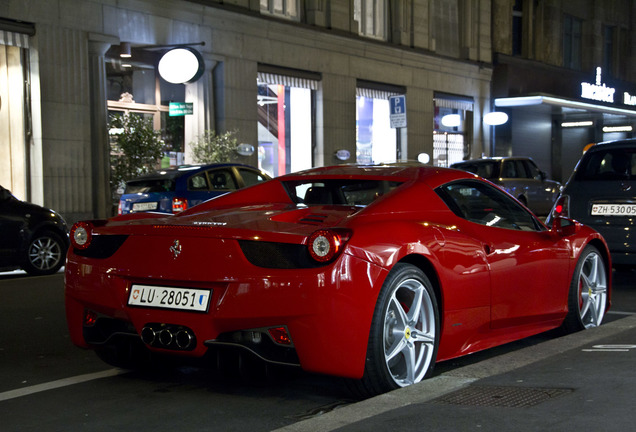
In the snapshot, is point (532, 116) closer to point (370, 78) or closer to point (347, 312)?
point (370, 78)

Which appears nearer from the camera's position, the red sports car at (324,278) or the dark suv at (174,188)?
the red sports car at (324,278)

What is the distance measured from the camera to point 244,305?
15.1ft

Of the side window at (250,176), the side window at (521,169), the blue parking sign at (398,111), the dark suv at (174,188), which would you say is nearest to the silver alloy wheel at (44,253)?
the dark suv at (174,188)

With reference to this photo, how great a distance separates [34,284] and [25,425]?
7203 mm

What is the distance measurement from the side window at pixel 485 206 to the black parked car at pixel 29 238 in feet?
26.0

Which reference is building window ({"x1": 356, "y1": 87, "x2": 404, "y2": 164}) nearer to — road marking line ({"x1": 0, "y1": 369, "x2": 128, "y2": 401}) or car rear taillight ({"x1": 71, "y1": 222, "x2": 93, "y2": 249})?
road marking line ({"x1": 0, "y1": 369, "x2": 128, "y2": 401})

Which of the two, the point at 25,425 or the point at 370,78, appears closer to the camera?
the point at 25,425

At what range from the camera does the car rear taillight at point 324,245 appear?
455 cm

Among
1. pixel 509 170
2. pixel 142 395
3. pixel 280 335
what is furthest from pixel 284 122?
pixel 280 335

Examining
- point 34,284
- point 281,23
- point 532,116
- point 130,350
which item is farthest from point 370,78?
point 130,350

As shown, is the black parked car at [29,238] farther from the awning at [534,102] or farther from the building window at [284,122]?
the awning at [534,102]

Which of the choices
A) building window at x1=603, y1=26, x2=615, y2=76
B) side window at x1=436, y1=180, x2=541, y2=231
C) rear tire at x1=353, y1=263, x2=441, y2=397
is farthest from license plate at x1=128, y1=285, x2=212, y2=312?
building window at x1=603, y1=26, x2=615, y2=76

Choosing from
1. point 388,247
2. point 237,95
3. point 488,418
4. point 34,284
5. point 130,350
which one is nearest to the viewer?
point 488,418

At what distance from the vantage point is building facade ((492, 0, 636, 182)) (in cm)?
3634
